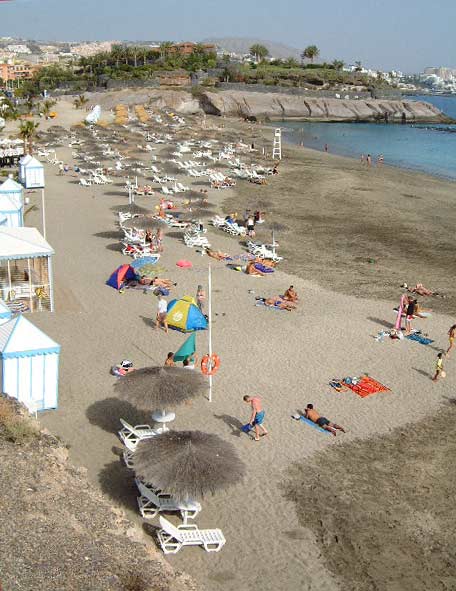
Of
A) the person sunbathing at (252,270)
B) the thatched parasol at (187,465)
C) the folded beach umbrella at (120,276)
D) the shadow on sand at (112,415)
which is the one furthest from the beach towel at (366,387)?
the folded beach umbrella at (120,276)

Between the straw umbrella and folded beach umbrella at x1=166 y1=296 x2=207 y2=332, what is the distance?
426cm

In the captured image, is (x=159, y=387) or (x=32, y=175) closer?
(x=159, y=387)

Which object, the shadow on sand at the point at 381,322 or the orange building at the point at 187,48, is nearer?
the shadow on sand at the point at 381,322

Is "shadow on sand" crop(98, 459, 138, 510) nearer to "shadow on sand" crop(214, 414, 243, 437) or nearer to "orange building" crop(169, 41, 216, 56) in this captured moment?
"shadow on sand" crop(214, 414, 243, 437)

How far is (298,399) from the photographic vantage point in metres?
11.2

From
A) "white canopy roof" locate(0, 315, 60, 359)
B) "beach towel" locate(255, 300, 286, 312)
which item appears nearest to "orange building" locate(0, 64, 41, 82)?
"beach towel" locate(255, 300, 286, 312)

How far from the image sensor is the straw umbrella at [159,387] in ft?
29.5

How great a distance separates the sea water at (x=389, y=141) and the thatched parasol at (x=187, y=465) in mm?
41181

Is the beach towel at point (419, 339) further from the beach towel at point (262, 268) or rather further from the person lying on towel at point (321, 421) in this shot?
the beach towel at point (262, 268)

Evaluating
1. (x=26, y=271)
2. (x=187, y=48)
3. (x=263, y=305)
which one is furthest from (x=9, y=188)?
(x=187, y=48)

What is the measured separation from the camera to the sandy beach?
766 cm

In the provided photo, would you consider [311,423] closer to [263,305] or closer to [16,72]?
[263,305]

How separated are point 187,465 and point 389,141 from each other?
66.7 m

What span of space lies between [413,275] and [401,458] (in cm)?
1063
